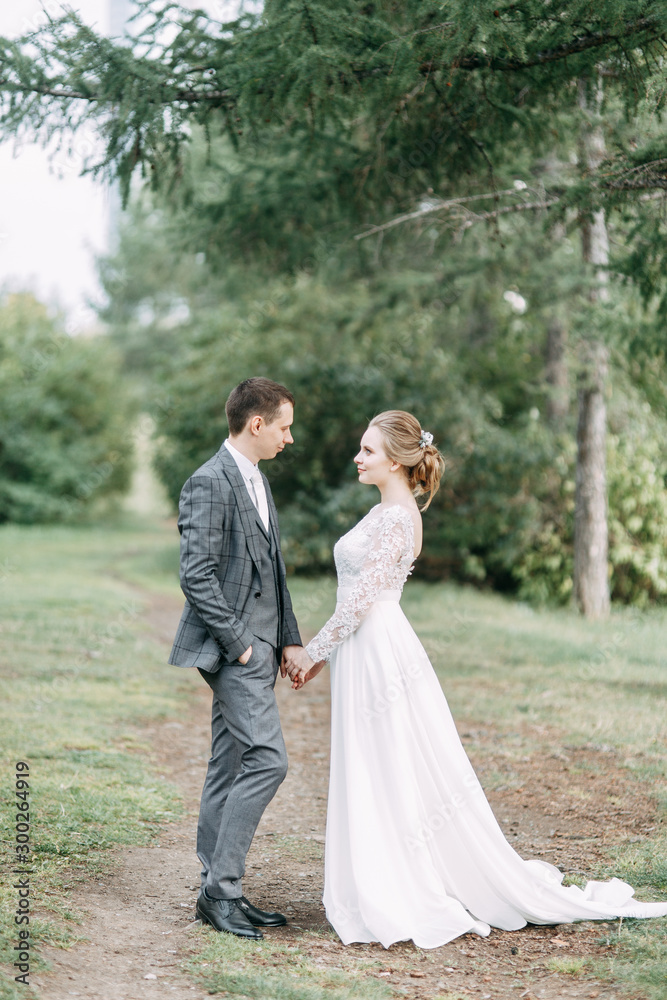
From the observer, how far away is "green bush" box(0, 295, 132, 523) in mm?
24875

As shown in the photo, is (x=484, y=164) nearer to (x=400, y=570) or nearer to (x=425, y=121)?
(x=425, y=121)

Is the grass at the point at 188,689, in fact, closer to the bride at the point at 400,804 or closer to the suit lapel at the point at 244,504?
the bride at the point at 400,804

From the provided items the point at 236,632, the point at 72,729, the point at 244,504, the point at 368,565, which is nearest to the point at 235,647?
the point at 236,632

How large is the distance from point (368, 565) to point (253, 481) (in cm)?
64

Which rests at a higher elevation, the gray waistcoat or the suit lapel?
the suit lapel

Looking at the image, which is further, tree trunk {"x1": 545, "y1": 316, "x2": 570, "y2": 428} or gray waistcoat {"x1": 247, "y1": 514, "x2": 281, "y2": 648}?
tree trunk {"x1": 545, "y1": 316, "x2": 570, "y2": 428}

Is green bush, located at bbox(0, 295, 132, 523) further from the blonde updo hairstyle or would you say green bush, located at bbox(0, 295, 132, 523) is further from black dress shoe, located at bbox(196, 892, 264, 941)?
black dress shoe, located at bbox(196, 892, 264, 941)

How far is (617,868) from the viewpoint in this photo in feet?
15.7

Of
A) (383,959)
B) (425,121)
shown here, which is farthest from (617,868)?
(425,121)

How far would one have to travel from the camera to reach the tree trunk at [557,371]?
14.9 meters

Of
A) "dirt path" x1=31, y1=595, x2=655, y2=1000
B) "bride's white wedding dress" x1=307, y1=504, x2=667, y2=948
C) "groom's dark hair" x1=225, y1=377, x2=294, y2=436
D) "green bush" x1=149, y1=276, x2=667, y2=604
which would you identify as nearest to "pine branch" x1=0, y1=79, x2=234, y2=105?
"groom's dark hair" x1=225, y1=377, x2=294, y2=436

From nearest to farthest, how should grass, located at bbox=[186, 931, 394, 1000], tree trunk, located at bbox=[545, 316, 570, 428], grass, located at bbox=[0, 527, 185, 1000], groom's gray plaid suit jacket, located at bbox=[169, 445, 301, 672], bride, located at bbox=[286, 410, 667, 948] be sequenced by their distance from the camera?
grass, located at bbox=[186, 931, 394, 1000] → groom's gray plaid suit jacket, located at bbox=[169, 445, 301, 672] → bride, located at bbox=[286, 410, 667, 948] → grass, located at bbox=[0, 527, 185, 1000] → tree trunk, located at bbox=[545, 316, 570, 428]

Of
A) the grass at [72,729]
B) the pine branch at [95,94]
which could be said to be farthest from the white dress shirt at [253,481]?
the pine branch at [95,94]

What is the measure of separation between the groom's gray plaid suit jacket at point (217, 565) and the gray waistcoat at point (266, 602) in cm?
3
